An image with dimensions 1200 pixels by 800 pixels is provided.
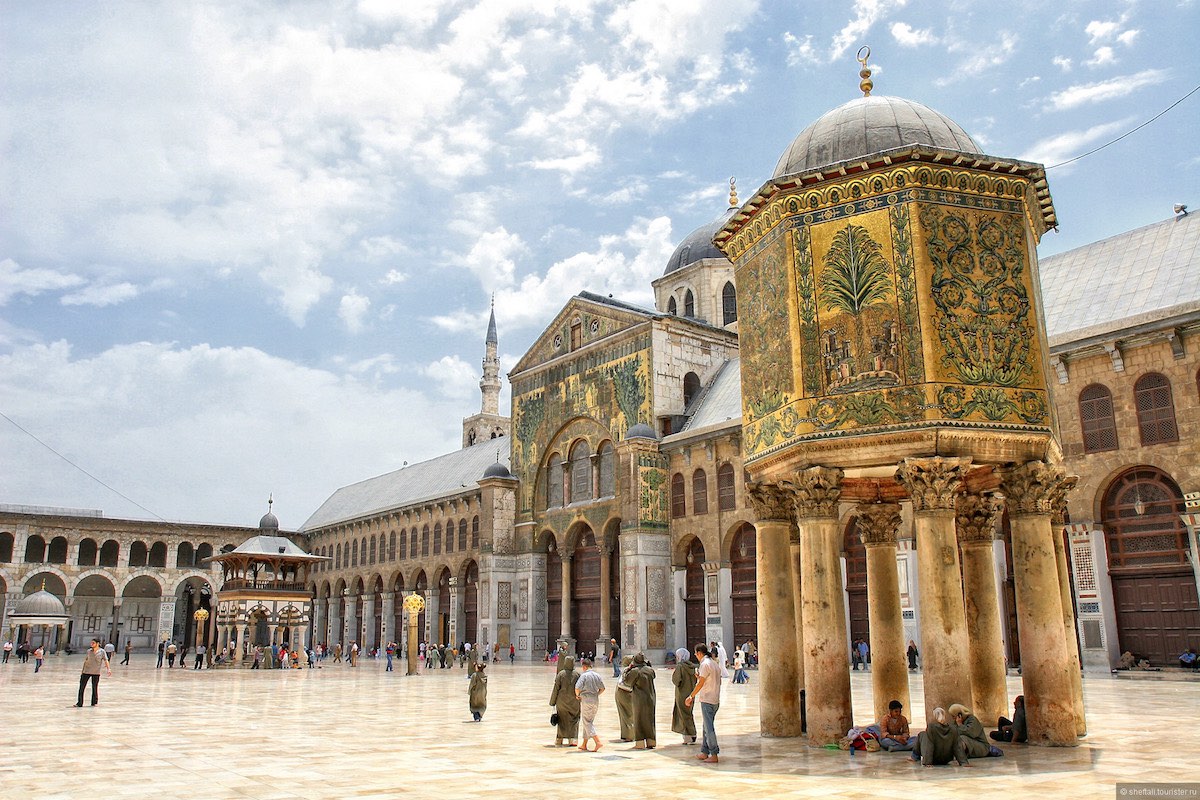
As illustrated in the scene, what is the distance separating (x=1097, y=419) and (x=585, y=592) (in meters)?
21.2

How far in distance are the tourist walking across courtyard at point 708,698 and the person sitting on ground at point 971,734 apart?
2.49 metres

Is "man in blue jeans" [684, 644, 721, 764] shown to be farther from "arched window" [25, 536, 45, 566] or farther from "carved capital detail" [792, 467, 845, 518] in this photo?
"arched window" [25, 536, 45, 566]

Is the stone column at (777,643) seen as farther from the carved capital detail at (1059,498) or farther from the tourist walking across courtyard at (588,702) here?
the carved capital detail at (1059,498)

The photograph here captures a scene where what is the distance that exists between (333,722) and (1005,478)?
11169 mm

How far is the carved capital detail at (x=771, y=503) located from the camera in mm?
12648

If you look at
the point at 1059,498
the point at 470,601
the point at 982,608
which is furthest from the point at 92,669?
the point at 470,601

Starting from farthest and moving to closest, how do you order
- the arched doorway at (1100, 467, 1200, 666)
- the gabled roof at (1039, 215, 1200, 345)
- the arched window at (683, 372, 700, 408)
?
the arched window at (683, 372, 700, 408), the gabled roof at (1039, 215, 1200, 345), the arched doorway at (1100, 467, 1200, 666)

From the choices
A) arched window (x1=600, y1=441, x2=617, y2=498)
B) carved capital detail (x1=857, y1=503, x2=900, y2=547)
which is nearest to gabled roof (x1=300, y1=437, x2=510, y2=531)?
arched window (x1=600, y1=441, x2=617, y2=498)

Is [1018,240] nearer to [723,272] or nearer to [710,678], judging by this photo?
[710,678]

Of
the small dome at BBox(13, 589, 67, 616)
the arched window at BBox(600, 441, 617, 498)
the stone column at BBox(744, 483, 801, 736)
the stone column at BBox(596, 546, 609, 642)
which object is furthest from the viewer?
the small dome at BBox(13, 589, 67, 616)

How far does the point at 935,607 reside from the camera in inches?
414

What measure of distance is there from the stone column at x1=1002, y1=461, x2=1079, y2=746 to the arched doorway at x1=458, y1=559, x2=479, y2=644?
38094 mm

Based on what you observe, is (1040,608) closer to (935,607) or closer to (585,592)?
(935,607)

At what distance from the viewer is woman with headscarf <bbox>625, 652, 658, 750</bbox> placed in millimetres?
11914
